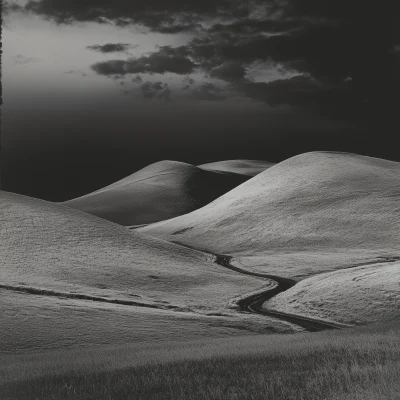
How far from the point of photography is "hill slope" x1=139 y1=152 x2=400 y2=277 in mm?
81625

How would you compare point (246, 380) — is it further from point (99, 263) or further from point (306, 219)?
point (306, 219)

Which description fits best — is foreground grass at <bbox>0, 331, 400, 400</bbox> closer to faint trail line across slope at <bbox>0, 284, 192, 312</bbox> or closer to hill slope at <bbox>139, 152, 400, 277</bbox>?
faint trail line across slope at <bbox>0, 284, 192, 312</bbox>

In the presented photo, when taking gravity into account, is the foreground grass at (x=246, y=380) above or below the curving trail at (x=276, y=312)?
above

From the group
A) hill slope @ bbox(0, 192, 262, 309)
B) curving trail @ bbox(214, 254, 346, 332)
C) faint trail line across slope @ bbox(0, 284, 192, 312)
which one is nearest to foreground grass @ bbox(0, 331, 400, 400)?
curving trail @ bbox(214, 254, 346, 332)

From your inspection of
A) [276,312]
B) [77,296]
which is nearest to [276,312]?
[276,312]

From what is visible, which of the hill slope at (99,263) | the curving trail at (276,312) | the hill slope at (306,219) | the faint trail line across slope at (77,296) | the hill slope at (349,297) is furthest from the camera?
the hill slope at (306,219)

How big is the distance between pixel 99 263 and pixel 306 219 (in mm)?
52531

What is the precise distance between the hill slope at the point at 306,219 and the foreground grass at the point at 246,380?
169 ft

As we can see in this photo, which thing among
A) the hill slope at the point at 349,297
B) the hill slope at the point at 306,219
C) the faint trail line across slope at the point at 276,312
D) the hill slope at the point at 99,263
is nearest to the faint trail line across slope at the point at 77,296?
the hill slope at the point at 99,263

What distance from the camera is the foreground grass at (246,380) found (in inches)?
409

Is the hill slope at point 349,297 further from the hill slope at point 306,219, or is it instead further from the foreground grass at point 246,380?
the foreground grass at point 246,380

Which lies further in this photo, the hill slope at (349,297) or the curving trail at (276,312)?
the hill slope at (349,297)

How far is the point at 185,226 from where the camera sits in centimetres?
12069

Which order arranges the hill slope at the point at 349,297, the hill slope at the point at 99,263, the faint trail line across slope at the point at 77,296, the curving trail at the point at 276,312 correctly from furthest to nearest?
1. the hill slope at the point at 99,263
2. the faint trail line across slope at the point at 77,296
3. the hill slope at the point at 349,297
4. the curving trail at the point at 276,312
